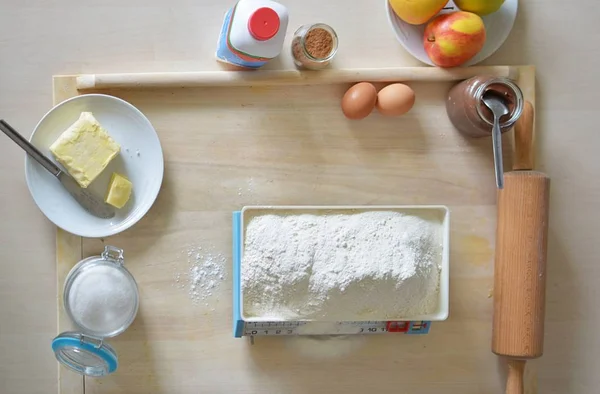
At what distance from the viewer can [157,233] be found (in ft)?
2.72

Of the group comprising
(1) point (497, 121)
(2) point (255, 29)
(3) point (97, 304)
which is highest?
(2) point (255, 29)

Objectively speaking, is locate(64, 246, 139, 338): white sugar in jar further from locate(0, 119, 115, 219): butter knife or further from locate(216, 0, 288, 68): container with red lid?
locate(216, 0, 288, 68): container with red lid

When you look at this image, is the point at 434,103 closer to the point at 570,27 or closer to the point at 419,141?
the point at 419,141

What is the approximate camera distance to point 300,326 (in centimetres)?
81

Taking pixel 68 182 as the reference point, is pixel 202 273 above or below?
below

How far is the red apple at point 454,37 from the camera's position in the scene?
2.53 ft

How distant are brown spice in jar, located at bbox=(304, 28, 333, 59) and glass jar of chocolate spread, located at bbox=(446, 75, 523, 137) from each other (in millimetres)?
194

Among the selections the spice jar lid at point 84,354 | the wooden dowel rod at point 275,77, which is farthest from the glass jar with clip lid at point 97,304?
the wooden dowel rod at point 275,77

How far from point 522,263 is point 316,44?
1.36 ft

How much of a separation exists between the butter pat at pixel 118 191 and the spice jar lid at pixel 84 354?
0.18m

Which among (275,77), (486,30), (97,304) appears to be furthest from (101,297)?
(486,30)

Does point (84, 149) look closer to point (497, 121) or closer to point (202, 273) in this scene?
point (202, 273)

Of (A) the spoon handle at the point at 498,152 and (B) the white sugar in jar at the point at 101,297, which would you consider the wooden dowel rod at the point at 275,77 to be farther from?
(B) the white sugar in jar at the point at 101,297

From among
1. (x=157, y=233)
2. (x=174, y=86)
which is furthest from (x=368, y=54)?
(x=157, y=233)
